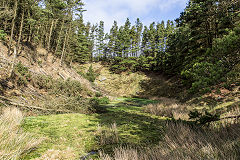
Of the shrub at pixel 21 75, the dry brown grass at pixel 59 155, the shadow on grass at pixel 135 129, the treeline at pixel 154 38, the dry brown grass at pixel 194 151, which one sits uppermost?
the treeline at pixel 154 38

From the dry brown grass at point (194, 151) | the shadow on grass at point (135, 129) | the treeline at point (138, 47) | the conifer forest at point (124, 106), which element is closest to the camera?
the dry brown grass at point (194, 151)

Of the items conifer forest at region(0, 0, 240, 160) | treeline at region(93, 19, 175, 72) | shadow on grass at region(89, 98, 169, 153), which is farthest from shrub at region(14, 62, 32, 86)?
treeline at region(93, 19, 175, 72)

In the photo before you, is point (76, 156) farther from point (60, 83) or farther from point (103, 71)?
point (103, 71)

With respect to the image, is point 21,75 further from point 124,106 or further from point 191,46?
point 191,46

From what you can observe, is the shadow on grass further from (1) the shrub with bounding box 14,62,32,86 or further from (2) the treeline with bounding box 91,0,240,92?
(1) the shrub with bounding box 14,62,32,86

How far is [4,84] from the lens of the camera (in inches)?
316

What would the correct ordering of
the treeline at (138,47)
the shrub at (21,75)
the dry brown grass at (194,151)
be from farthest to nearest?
the treeline at (138,47) < the shrub at (21,75) < the dry brown grass at (194,151)

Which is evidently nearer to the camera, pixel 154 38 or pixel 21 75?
pixel 21 75

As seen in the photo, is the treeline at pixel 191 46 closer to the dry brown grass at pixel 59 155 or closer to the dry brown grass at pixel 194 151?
the dry brown grass at pixel 194 151

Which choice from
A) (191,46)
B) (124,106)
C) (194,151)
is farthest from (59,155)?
(191,46)

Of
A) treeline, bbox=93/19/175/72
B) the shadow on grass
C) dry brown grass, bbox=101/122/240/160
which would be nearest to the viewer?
dry brown grass, bbox=101/122/240/160

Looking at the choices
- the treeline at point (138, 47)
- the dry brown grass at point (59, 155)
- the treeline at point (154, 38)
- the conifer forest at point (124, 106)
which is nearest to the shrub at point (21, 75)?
the conifer forest at point (124, 106)

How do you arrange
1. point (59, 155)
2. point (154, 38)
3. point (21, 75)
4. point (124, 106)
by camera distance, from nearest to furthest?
point (59, 155) → point (21, 75) → point (124, 106) → point (154, 38)

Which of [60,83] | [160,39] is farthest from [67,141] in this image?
[160,39]
